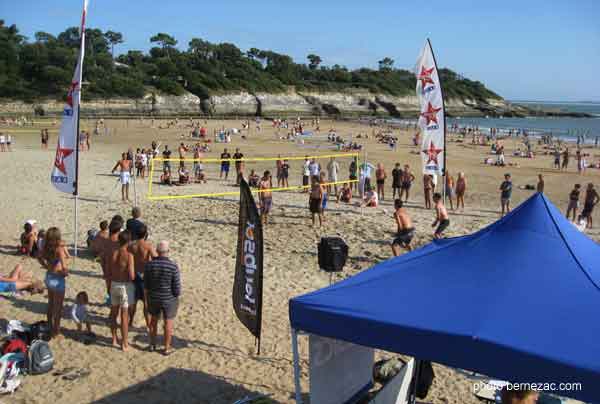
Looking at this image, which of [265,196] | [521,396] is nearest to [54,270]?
[521,396]

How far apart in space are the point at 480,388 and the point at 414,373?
788 mm

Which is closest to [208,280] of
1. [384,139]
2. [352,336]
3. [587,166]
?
[352,336]

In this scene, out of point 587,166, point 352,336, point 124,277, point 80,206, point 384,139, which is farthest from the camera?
point 384,139

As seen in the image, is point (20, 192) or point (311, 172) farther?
point (311, 172)

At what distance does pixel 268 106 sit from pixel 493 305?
77485 millimetres

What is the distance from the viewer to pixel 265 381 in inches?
217

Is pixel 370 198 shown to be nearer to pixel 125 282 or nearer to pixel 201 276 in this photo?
pixel 201 276

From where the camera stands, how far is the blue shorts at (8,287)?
24.5 feet

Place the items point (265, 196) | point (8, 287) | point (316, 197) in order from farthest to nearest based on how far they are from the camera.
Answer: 1. point (265, 196)
2. point (316, 197)
3. point (8, 287)

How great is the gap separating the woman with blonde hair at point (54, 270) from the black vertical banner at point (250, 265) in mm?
2021

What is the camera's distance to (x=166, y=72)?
7888 cm

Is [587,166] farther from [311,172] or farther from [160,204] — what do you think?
[160,204]

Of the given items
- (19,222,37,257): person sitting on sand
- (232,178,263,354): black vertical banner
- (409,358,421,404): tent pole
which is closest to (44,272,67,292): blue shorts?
(232,178,263,354): black vertical banner

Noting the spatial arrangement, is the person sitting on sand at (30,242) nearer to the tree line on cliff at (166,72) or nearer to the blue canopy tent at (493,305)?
the blue canopy tent at (493,305)
